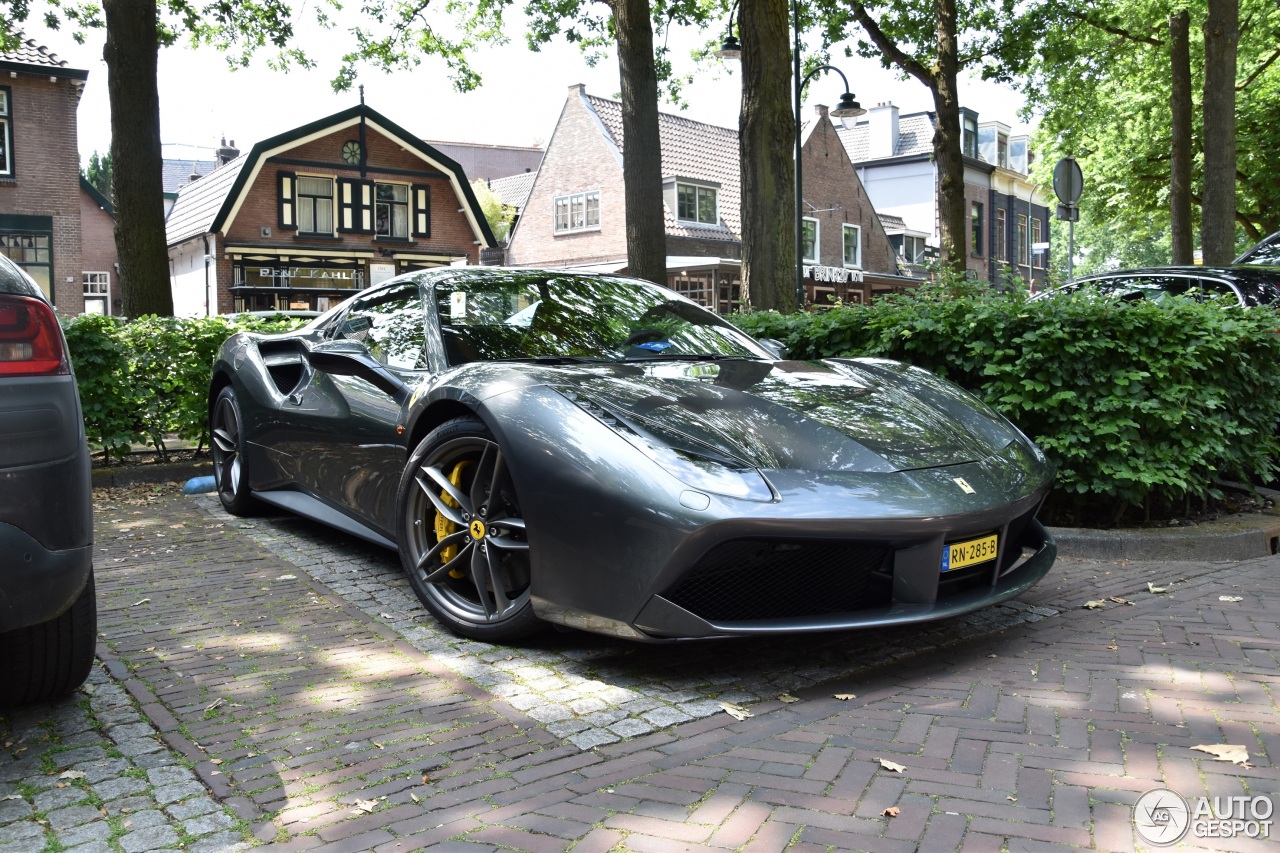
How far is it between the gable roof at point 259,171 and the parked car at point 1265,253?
1146 inches

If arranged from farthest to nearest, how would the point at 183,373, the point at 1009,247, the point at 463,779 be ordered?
the point at 1009,247, the point at 183,373, the point at 463,779

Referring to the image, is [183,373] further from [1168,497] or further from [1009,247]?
[1009,247]

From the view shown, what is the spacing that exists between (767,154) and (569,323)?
4.68 meters

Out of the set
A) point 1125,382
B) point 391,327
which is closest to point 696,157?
point 1125,382

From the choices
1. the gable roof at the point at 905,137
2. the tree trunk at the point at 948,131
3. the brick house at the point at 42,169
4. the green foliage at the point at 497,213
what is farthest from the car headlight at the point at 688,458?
the gable roof at the point at 905,137

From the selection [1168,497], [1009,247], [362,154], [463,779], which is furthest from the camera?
[1009,247]

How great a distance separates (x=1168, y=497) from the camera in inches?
212

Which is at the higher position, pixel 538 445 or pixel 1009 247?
pixel 1009 247

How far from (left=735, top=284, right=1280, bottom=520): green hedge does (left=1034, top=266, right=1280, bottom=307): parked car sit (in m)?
1.36

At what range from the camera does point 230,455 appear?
6234mm

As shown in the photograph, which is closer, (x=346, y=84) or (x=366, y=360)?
(x=366, y=360)

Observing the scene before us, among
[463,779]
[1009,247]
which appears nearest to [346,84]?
[463,779]

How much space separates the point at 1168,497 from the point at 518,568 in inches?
140

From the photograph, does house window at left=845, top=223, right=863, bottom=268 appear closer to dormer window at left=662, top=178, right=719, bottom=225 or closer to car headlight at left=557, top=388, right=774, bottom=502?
dormer window at left=662, top=178, right=719, bottom=225
